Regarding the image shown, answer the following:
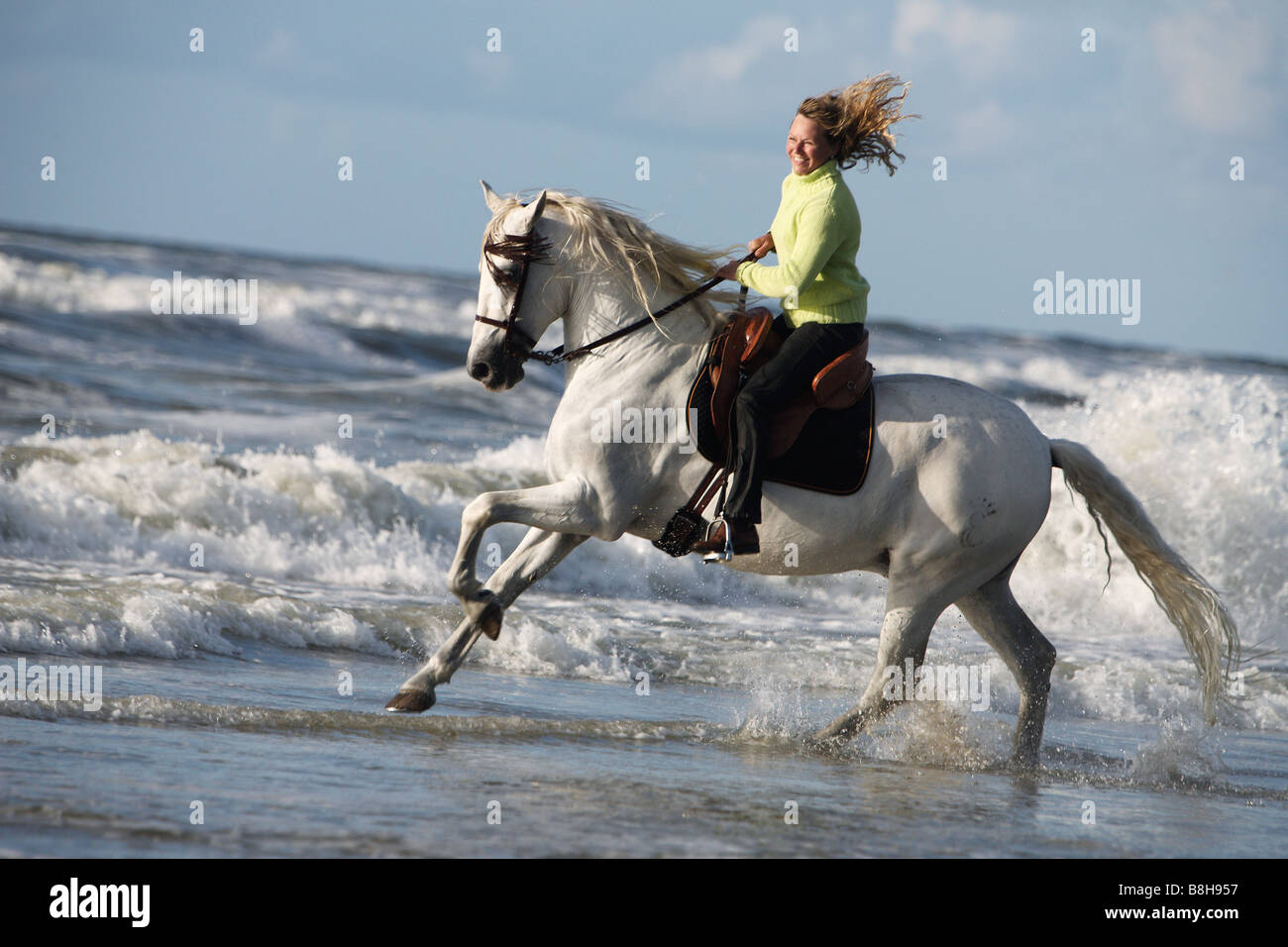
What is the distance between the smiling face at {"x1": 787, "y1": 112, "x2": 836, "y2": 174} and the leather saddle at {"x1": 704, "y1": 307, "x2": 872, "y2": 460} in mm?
695

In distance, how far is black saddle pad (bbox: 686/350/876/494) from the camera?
245 inches

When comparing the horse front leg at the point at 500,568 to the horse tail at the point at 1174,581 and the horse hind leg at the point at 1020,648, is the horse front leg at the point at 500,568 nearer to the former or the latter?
the horse hind leg at the point at 1020,648

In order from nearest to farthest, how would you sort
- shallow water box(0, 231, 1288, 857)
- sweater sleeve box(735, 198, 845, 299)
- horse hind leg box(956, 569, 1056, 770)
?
shallow water box(0, 231, 1288, 857) → sweater sleeve box(735, 198, 845, 299) → horse hind leg box(956, 569, 1056, 770)

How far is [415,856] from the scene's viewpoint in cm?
439

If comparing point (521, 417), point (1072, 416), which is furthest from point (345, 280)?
point (1072, 416)

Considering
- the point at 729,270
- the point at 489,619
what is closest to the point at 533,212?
the point at 729,270

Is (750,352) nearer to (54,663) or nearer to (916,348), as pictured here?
(54,663)

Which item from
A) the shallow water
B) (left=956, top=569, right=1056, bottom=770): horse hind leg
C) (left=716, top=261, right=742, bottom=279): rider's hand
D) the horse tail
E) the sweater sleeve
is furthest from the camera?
the horse tail

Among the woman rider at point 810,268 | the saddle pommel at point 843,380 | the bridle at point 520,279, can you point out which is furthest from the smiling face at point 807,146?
the saddle pommel at point 843,380

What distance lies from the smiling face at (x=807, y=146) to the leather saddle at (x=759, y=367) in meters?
0.70

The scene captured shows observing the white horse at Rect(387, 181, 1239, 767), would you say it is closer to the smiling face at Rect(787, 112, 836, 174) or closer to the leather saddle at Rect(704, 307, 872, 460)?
the leather saddle at Rect(704, 307, 872, 460)

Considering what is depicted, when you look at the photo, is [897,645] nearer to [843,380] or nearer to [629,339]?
[843,380]

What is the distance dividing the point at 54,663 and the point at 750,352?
404 centimetres

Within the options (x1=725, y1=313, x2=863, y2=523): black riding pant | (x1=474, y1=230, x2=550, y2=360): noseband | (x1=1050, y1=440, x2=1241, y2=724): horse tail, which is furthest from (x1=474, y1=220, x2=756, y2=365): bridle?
(x1=1050, y1=440, x2=1241, y2=724): horse tail
